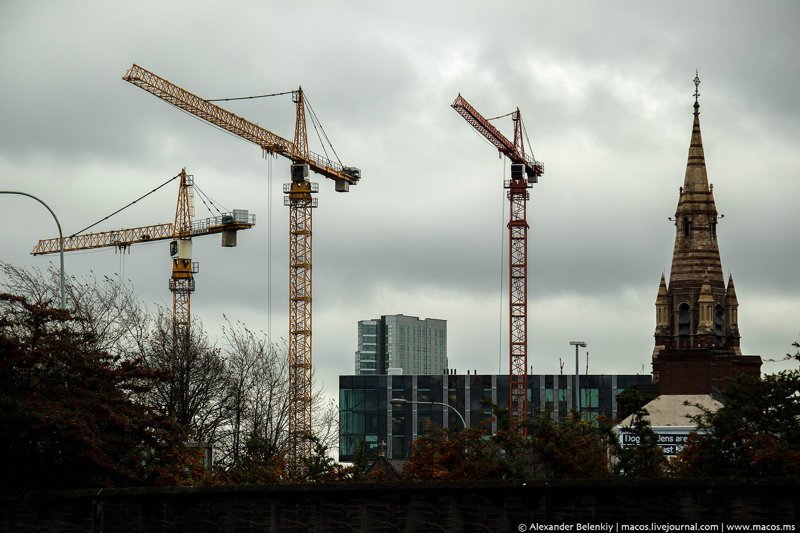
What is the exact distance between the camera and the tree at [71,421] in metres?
36.4

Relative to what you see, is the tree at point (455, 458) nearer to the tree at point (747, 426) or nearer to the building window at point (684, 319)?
the tree at point (747, 426)

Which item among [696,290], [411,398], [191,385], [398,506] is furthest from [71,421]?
[411,398]

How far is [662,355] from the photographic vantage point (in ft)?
325

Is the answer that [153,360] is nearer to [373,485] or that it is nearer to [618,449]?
[618,449]

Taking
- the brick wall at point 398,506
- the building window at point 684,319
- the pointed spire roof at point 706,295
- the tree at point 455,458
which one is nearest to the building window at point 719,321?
the building window at point 684,319

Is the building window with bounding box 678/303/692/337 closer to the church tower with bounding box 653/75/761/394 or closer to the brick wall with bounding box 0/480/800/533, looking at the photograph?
Result: the church tower with bounding box 653/75/761/394

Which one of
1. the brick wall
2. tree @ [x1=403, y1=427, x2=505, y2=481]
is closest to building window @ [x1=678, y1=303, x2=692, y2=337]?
tree @ [x1=403, y1=427, x2=505, y2=481]

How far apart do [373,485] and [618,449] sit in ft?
56.9

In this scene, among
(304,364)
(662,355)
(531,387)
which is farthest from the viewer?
(531,387)

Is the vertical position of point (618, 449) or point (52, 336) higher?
point (52, 336)

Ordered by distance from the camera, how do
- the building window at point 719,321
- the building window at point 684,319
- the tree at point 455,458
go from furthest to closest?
the building window at point 684,319 → the building window at point 719,321 → the tree at point 455,458

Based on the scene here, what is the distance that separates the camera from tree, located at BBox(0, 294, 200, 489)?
36.4 m

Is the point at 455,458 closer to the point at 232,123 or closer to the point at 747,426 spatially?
the point at 747,426

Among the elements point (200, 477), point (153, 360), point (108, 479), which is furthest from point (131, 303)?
point (108, 479)
